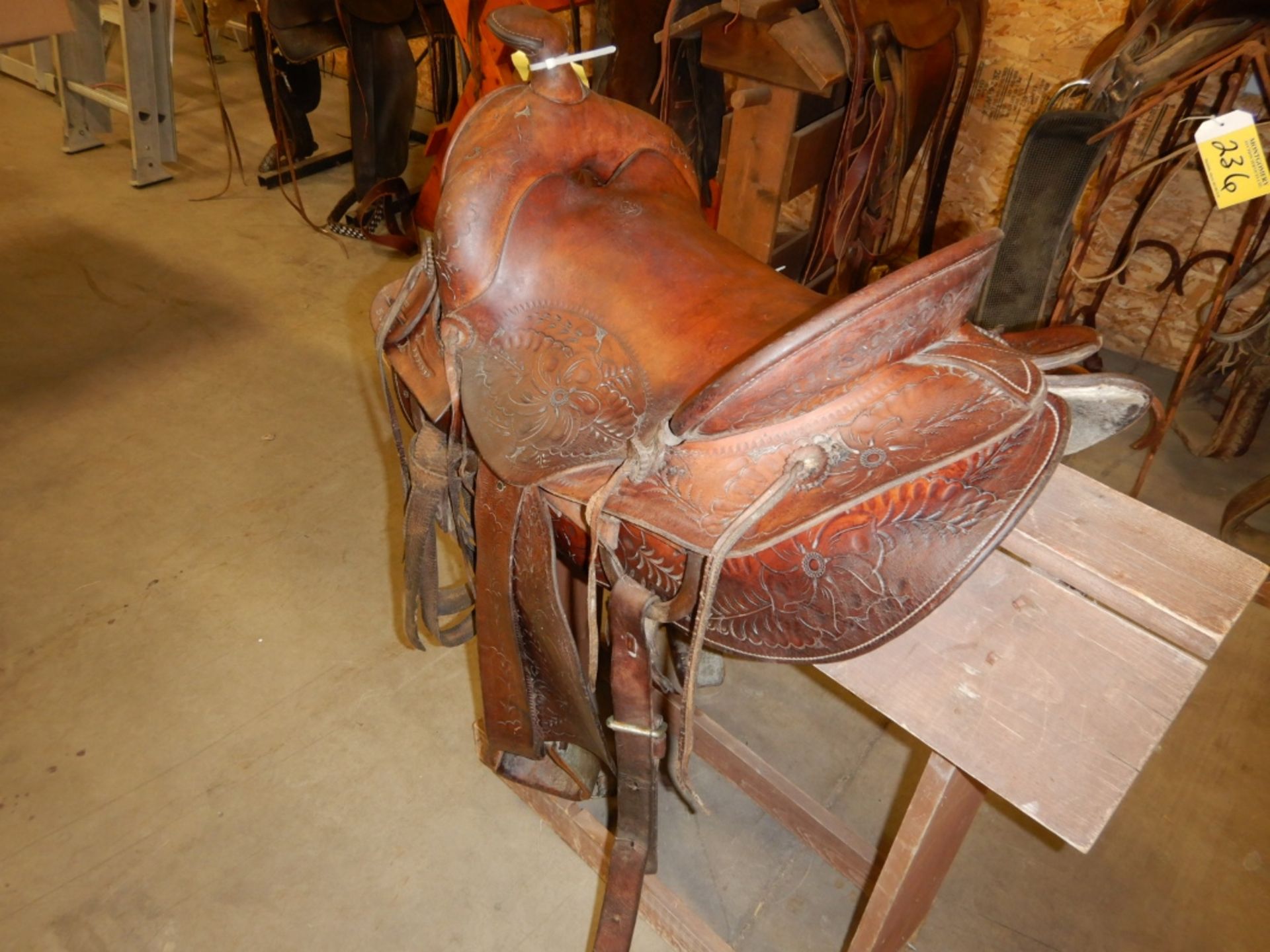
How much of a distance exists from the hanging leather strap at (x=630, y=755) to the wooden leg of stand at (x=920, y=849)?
0.29m

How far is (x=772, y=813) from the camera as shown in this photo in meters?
1.55

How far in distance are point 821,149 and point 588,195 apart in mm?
1204

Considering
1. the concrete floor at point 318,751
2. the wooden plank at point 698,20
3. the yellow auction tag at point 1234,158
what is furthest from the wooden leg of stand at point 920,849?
the wooden plank at point 698,20

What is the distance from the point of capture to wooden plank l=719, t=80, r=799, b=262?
1975 millimetres

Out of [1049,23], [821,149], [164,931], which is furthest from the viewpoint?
[1049,23]

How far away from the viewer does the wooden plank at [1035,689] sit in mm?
797

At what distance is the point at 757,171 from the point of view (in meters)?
2.06

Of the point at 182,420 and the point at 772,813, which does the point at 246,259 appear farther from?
the point at 772,813

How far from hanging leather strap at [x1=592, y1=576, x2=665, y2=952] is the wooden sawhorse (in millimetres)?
210

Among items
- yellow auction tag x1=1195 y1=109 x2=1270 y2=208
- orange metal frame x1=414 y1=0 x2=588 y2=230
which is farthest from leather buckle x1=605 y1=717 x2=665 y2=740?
orange metal frame x1=414 y1=0 x2=588 y2=230

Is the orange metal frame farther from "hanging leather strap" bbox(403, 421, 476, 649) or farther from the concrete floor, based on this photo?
"hanging leather strap" bbox(403, 421, 476, 649)

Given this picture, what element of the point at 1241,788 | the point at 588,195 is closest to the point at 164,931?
the point at 588,195

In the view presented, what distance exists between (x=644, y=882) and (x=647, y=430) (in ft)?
2.62

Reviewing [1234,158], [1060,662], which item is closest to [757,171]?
[1234,158]
